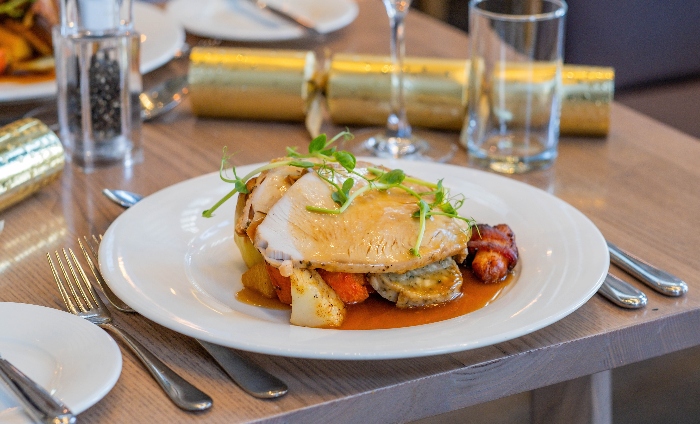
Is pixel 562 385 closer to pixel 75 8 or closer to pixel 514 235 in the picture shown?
pixel 514 235

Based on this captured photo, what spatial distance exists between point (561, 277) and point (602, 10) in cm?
180

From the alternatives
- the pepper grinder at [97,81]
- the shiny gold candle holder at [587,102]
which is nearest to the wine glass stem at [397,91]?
the shiny gold candle holder at [587,102]

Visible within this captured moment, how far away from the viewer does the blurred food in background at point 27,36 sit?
1.77m

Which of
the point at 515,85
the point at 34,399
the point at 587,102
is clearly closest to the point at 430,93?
the point at 515,85

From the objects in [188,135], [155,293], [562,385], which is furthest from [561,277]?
[188,135]

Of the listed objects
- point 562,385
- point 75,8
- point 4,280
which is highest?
point 75,8

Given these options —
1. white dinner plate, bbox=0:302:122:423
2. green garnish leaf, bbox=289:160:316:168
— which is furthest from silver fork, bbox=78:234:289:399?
green garnish leaf, bbox=289:160:316:168

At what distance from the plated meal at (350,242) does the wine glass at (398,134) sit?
479mm

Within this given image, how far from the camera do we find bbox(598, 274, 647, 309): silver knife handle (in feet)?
3.23

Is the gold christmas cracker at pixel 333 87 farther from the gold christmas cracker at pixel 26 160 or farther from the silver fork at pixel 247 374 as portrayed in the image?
the silver fork at pixel 247 374

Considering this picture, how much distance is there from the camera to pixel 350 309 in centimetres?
95

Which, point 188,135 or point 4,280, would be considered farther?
point 188,135

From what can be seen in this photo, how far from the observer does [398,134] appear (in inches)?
61.3

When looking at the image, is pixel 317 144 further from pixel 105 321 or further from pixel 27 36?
pixel 27 36
